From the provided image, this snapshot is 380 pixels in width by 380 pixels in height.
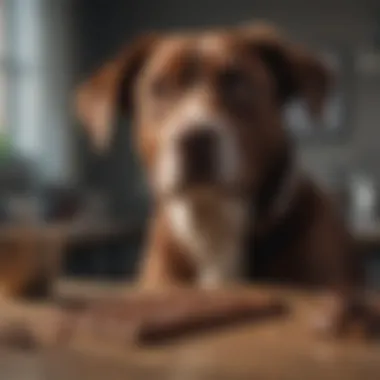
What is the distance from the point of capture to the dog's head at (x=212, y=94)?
3.04ft

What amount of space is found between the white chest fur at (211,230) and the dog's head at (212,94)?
0.7 inches

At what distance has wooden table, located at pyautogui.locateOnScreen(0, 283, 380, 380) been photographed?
408mm

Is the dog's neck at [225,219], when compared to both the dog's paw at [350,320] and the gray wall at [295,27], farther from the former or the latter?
the gray wall at [295,27]

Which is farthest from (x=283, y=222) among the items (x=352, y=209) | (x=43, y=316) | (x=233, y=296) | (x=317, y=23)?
(x=317, y=23)

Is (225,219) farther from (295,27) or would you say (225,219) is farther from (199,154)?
(295,27)

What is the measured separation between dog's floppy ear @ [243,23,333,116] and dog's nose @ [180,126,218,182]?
111mm

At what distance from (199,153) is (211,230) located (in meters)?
0.08

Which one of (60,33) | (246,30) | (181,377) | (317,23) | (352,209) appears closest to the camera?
(181,377)

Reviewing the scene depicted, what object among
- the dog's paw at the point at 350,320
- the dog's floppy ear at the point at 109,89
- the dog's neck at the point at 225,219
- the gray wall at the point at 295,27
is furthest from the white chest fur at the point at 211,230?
the gray wall at the point at 295,27

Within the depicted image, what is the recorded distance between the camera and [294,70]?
0.96m

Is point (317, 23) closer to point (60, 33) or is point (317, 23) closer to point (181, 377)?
point (60, 33)

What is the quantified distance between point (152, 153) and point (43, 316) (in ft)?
1.58

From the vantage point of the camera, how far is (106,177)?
3291 mm

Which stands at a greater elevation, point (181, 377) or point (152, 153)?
point (152, 153)
